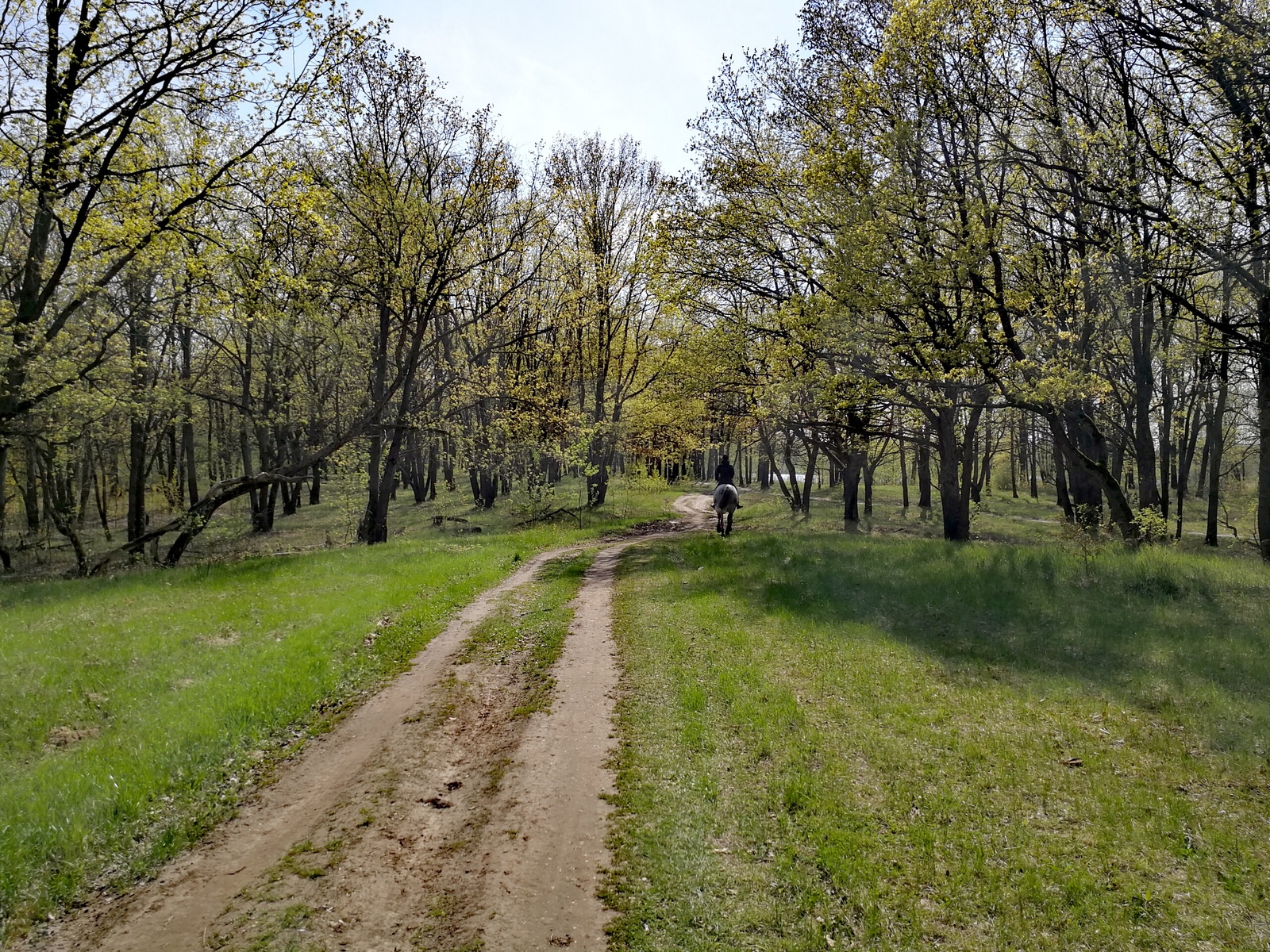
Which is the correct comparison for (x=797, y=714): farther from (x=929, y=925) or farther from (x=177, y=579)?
(x=177, y=579)

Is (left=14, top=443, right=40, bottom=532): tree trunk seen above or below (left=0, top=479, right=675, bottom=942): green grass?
above

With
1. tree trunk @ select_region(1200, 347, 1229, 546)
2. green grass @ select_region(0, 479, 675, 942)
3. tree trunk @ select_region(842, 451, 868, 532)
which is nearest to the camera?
green grass @ select_region(0, 479, 675, 942)

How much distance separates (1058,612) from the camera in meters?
10.9

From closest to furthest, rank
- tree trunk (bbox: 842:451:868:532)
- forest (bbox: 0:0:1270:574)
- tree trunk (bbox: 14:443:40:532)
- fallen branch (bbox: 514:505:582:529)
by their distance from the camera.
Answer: forest (bbox: 0:0:1270:574)
tree trunk (bbox: 14:443:40:532)
tree trunk (bbox: 842:451:868:532)
fallen branch (bbox: 514:505:582:529)

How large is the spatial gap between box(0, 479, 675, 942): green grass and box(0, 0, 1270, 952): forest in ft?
0.20

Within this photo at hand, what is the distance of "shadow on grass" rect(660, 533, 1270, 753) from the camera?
7.96m

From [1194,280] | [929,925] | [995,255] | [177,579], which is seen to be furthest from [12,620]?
[1194,280]

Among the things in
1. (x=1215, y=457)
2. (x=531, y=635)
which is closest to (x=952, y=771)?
(x=531, y=635)

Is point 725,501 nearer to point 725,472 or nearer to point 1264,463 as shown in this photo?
point 725,472

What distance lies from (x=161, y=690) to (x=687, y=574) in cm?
1008

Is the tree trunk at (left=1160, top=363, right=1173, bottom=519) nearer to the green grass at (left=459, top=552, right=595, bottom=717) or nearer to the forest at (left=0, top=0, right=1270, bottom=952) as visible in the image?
the forest at (left=0, top=0, right=1270, bottom=952)

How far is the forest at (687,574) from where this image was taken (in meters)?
5.00

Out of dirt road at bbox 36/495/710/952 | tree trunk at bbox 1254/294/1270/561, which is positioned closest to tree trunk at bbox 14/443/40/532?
dirt road at bbox 36/495/710/952

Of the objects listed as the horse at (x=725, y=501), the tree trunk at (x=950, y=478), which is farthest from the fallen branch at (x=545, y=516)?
the tree trunk at (x=950, y=478)
